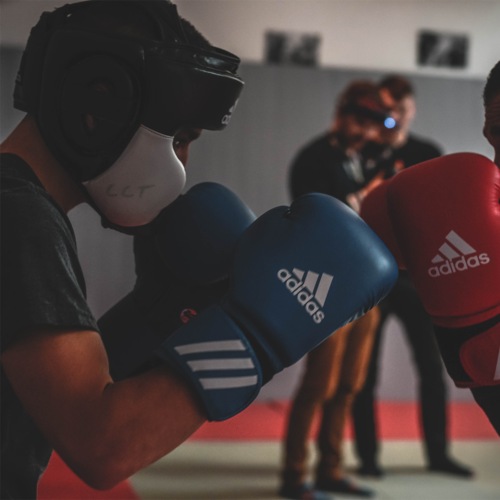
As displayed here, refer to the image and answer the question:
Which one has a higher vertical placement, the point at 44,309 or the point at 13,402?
the point at 44,309

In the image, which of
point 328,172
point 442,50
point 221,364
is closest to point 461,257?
point 221,364

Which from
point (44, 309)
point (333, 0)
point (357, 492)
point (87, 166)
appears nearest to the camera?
point (44, 309)

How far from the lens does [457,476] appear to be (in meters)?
2.08

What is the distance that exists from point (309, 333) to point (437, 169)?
0.80ft

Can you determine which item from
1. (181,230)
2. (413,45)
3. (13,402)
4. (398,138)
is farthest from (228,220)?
(413,45)

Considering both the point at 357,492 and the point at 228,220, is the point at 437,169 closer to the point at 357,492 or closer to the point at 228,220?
the point at 228,220

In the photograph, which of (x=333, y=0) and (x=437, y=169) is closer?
(x=437, y=169)

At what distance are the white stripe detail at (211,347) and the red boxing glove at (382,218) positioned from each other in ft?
0.89

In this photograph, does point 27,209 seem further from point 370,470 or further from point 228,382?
point 370,470

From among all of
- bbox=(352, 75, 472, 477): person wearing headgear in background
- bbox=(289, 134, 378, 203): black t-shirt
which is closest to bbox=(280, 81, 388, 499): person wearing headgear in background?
bbox=(289, 134, 378, 203): black t-shirt

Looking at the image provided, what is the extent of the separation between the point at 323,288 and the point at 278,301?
0.04 meters

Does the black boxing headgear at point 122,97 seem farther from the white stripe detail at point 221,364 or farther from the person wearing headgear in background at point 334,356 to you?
the person wearing headgear in background at point 334,356

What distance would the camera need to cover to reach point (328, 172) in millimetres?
1853

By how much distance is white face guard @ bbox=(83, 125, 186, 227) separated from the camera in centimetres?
55
